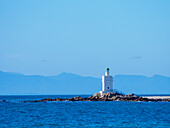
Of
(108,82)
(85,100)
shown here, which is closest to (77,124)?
(108,82)

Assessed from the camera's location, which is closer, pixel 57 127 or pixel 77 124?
pixel 57 127

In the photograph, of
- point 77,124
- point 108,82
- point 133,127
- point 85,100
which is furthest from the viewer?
point 85,100

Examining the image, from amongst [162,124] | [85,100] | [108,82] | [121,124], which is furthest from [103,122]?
[85,100]

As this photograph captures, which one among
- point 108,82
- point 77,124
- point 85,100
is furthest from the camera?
point 85,100

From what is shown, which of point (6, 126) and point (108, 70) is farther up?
point (108, 70)

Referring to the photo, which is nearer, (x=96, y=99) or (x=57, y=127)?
(x=57, y=127)

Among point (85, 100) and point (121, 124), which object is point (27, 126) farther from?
point (85, 100)

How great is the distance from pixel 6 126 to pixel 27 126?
192 centimetres

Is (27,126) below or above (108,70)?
below

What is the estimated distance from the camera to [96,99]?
79812 mm

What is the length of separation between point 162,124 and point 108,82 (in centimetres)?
3882

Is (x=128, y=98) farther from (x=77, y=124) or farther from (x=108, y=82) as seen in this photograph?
(x=77, y=124)

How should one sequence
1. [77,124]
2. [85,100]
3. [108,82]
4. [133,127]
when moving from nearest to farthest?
[133,127] < [77,124] < [108,82] < [85,100]

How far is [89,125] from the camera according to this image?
36.4 metres
